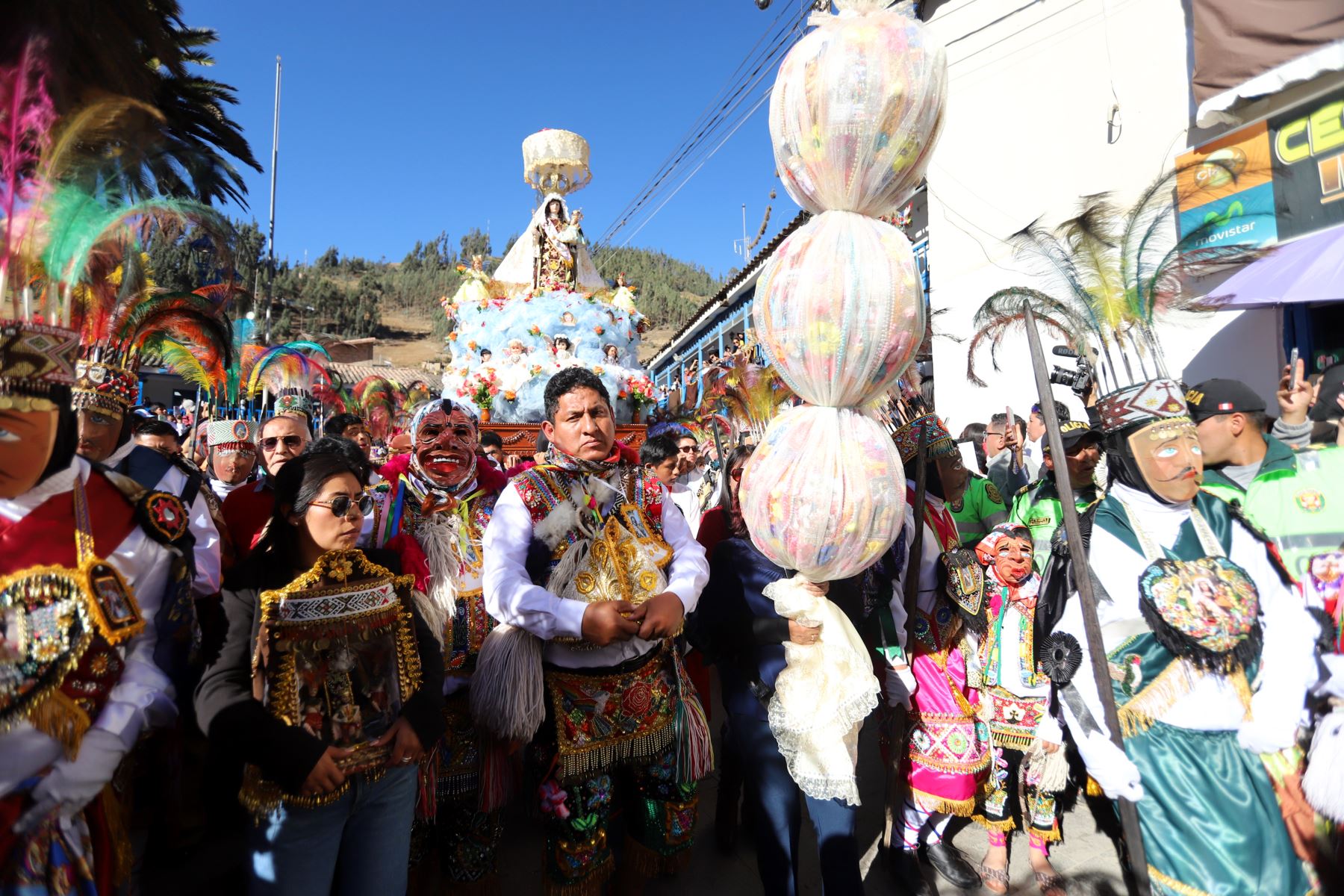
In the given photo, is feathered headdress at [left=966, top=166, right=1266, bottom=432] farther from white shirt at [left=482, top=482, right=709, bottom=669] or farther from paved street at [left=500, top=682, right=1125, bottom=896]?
paved street at [left=500, top=682, right=1125, bottom=896]

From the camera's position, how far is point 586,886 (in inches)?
93.0

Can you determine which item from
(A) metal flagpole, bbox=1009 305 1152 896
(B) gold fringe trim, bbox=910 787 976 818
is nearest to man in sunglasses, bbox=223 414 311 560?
(B) gold fringe trim, bbox=910 787 976 818

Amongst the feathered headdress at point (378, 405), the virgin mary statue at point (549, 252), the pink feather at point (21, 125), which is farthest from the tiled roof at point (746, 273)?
the pink feather at point (21, 125)

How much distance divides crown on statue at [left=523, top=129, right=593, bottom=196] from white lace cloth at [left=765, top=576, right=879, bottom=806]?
12937 millimetres

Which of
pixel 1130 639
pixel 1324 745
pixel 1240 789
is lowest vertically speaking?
pixel 1240 789

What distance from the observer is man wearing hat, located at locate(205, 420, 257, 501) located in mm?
3904

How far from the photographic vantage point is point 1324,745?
195 cm

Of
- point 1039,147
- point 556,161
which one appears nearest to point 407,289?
point 556,161

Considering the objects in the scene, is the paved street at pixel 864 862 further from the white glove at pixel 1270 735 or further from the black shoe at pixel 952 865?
the white glove at pixel 1270 735

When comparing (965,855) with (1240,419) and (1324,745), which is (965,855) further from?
(1240,419)

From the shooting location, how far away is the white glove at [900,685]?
8.77 feet

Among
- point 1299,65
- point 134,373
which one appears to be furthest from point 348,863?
point 1299,65

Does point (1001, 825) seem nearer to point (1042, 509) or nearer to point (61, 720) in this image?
point (1042, 509)

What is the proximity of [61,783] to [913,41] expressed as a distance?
9.30 ft
